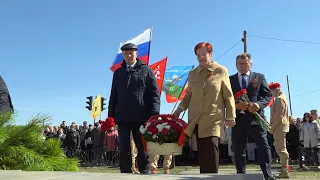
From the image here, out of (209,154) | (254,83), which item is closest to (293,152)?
(254,83)

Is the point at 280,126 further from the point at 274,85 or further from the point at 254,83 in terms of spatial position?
the point at 254,83

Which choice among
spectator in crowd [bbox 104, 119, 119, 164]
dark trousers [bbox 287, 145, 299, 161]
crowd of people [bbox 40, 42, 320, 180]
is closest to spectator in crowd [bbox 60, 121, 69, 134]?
spectator in crowd [bbox 104, 119, 119, 164]

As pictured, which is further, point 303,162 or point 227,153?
point 227,153

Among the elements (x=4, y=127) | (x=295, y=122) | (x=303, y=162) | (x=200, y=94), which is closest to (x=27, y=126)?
(x=4, y=127)

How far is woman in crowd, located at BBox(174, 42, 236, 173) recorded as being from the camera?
Answer: 15.5 feet

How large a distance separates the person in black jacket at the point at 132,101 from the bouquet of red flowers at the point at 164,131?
25.8 inches

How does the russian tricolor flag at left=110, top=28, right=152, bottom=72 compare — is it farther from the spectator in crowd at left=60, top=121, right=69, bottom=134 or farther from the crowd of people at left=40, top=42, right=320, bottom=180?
the crowd of people at left=40, top=42, right=320, bottom=180

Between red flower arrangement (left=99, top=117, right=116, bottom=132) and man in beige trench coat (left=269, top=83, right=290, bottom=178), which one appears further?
man in beige trench coat (left=269, top=83, right=290, bottom=178)

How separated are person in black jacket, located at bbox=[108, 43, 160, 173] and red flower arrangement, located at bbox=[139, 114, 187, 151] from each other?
0.66m

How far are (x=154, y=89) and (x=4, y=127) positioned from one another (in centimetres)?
211

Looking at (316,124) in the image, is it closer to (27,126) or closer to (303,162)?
(303,162)

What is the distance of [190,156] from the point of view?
A: 15062 millimetres

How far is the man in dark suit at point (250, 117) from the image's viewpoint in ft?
18.8

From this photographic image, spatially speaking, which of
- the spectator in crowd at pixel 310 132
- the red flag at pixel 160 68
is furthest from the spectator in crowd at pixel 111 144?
the spectator in crowd at pixel 310 132
